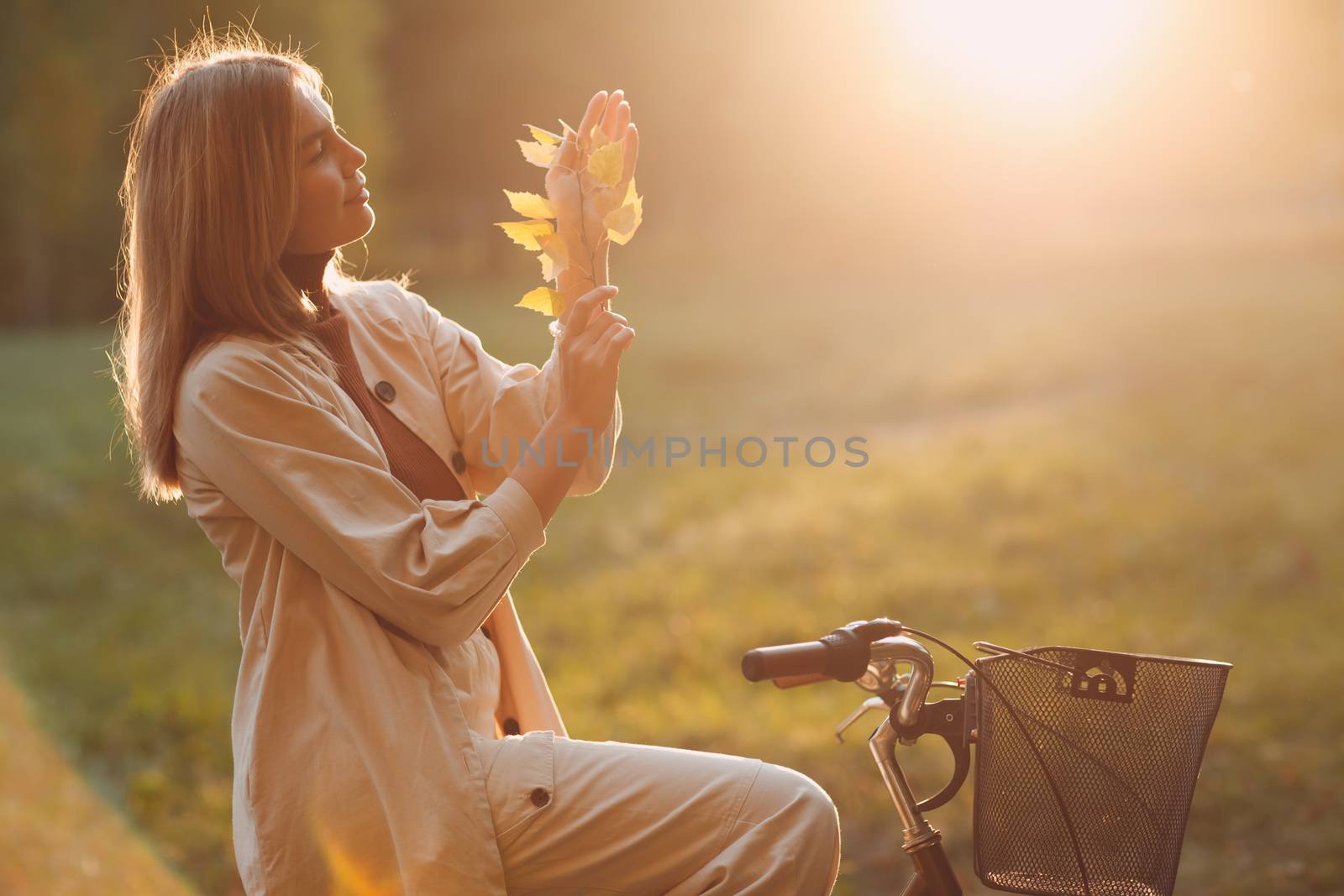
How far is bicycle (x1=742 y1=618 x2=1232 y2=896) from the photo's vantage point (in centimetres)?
168

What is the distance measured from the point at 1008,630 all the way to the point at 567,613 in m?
2.38

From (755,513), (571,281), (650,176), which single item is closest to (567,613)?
(755,513)

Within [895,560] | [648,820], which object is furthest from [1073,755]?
[895,560]

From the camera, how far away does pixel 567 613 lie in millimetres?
6809

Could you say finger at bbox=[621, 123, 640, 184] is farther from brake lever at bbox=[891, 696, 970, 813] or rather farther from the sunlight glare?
the sunlight glare

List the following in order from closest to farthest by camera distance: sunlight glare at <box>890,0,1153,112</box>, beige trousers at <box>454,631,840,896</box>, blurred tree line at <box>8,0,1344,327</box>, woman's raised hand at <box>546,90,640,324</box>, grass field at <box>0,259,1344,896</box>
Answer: beige trousers at <box>454,631,840,896</box>, woman's raised hand at <box>546,90,640,324</box>, grass field at <box>0,259,1344,896</box>, sunlight glare at <box>890,0,1153,112</box>, blurred tree line at <box>8,0,1344,327</box>

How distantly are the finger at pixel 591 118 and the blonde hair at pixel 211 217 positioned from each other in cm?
44

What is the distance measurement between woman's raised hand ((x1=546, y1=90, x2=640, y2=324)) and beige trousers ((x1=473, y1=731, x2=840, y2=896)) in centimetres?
69

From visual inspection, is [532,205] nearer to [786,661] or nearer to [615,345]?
[615,345]

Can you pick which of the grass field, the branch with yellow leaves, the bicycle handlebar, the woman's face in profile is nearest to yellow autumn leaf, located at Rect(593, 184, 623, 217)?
the branch with yellow leaves

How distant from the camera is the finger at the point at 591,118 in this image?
1.90 m

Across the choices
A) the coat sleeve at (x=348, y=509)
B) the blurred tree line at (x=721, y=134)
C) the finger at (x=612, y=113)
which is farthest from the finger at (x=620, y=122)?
the blurred tree line at (x=721, y=134)

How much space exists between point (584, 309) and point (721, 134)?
13543 mm

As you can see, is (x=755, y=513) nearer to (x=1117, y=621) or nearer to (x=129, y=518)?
(x=1117, y=621)
